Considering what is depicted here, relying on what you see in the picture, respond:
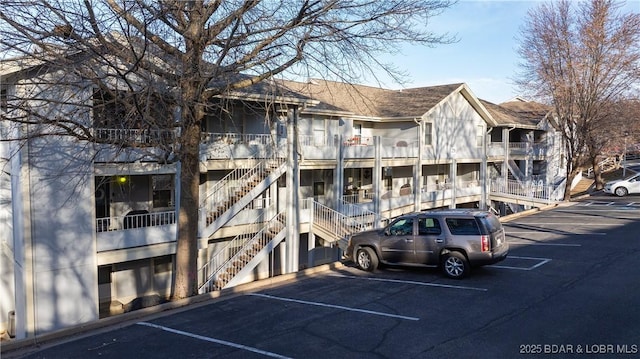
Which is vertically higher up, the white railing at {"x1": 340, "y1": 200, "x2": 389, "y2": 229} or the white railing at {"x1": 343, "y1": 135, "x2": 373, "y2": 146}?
the white railing at {"x1": 343, "y1": 135, "x2": 373, "y2": 146}

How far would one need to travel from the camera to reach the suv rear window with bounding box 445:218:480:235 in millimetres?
12430

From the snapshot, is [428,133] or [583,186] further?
[583,186]

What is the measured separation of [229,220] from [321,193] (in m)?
8.33

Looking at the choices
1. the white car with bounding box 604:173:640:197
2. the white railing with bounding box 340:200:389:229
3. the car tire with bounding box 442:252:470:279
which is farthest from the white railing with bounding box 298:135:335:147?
the white car with bounding box 604:173:640:197

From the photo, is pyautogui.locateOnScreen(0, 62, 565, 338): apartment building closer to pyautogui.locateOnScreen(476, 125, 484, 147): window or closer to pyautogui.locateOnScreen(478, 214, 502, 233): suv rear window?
pyautogui.locateOnScreen(476, 125, 484, 147): window

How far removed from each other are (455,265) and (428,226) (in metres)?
1.24

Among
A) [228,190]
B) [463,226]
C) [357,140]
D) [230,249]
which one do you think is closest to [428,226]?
[463,226]

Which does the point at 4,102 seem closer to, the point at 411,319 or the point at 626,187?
the point at 411,319

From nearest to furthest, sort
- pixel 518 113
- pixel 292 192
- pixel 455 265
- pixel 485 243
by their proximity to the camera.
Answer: pixel 485 243 < pixel 455 265 < pixel 292 192 < pixel 518 113

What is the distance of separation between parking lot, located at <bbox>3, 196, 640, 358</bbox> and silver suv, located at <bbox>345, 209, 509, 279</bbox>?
416mm

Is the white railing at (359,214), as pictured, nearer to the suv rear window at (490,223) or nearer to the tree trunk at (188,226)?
the suv rear window at (490,223)

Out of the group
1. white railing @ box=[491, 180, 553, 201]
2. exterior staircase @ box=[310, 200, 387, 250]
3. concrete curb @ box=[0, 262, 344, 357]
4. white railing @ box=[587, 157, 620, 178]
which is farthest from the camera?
white railing @ box=[587, 157, 620, 178]

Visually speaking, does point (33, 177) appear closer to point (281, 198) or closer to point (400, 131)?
point (281, 198)

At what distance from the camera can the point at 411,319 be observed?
9.23 meters
